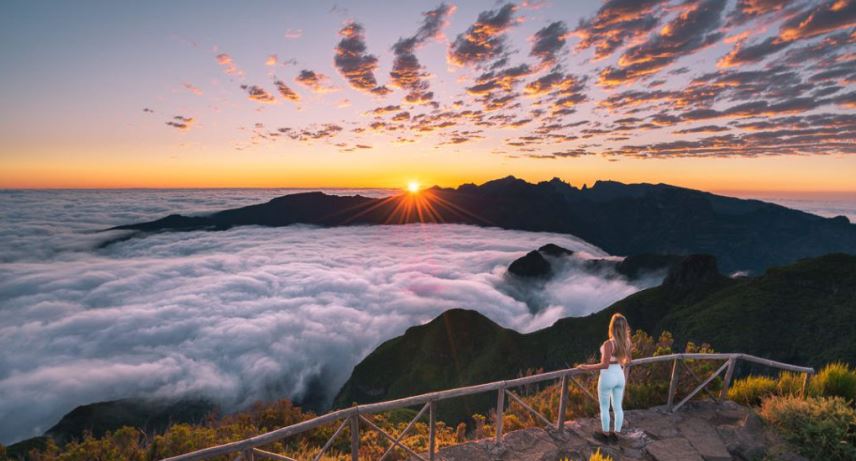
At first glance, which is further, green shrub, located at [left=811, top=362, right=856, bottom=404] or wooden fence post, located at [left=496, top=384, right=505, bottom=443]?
green shrub, located at [left=811, top=362, right=856, bottom=404]

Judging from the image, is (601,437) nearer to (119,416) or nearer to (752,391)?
(752,391)

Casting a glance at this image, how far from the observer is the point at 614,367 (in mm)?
6586

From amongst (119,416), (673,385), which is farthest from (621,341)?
(119,416)

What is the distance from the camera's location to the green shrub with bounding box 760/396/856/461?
643 cm

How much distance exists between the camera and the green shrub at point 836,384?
8.23 m

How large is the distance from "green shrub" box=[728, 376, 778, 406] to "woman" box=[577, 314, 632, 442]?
13.4 feet

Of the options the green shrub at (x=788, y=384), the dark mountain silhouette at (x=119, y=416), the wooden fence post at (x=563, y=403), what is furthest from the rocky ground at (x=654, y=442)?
the dark mountain silhouette at (x=119, y=416)

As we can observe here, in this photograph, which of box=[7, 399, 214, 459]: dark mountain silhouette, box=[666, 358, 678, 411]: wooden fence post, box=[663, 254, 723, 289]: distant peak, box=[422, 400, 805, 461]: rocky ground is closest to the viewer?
box=[422, 400, 805, 461]: rocky ground

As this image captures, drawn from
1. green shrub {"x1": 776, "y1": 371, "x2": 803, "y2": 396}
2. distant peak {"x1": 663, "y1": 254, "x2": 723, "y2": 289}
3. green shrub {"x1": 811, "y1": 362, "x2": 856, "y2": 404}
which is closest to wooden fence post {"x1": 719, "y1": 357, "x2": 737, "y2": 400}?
green shrub {"x1": 776, "y1": 371, "x2": 803, "y2": 396}

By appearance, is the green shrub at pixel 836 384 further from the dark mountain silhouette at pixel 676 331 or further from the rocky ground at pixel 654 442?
the dark mountain silhouette at pixel 676 331

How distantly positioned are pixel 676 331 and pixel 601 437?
8764cm

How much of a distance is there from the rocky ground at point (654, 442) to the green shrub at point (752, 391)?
107 cm

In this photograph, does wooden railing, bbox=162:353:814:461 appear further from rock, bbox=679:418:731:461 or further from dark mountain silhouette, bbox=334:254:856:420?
dark mountain silhouette, bbox=334:254:856:420

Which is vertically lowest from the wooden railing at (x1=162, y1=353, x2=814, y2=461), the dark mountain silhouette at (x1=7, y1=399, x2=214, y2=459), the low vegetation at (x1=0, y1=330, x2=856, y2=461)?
the dark mountain silhouette at (x1=7, y1=399, x2=214, y2=459)
